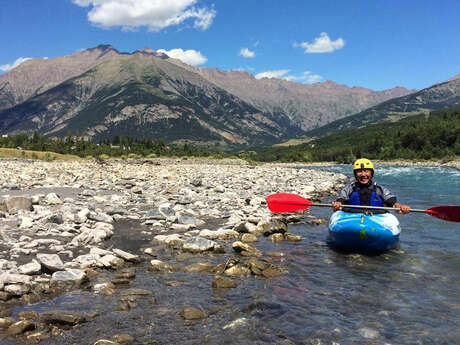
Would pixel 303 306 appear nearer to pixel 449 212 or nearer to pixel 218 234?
pixel 218 234

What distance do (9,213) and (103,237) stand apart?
16.5 feet

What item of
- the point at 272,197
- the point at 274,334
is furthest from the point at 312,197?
the point at 274,334

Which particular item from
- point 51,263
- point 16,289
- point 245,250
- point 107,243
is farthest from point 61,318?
point 245,250

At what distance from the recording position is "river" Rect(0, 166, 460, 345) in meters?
6.20

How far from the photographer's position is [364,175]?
1223cm

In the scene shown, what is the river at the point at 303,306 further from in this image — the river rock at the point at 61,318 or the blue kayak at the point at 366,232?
the blue kayak at the point at 366,232

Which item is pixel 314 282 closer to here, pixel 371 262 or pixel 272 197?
pixel 371 262

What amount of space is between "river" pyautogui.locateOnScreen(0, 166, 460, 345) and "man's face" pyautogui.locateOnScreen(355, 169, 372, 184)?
2.65 metres

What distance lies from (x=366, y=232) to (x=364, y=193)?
1733mm

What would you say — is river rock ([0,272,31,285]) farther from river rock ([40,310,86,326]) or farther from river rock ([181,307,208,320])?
river rock ([181,307,208,320])

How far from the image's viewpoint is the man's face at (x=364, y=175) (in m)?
12.1

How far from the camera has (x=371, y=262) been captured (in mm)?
10828

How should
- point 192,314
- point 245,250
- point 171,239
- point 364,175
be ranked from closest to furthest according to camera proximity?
point 192,314 < point 245,250 < point 171,239 < point 364,175

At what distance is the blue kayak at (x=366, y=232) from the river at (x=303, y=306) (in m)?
0.48
